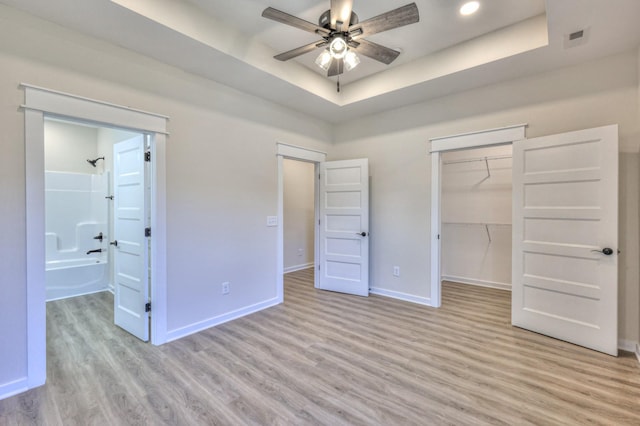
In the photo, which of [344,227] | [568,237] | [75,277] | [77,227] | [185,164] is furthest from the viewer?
[77,227]

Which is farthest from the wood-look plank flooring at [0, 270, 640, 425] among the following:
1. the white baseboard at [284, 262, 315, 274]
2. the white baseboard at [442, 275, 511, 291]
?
the white baseboard at [284, 262, 315, 274]

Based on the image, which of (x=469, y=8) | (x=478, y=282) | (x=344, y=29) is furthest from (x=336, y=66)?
(x=478, y=282)

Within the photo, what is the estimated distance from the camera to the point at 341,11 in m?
2.02

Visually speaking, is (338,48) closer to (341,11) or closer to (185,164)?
(341,11)

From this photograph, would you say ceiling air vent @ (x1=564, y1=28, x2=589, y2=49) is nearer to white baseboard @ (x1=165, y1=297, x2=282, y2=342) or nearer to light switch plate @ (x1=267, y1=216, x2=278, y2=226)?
light switch plate @ (x1=267, y1=216, x2=278, y2=226)

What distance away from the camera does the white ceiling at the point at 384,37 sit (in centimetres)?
221

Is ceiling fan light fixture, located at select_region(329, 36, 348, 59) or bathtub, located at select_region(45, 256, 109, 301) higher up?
ceiling fan light fixture, located at select_region(329, 36, 348, 59)

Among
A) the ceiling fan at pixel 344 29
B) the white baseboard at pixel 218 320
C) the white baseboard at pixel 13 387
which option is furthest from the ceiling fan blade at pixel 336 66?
the white baseboard at pixel 13 387

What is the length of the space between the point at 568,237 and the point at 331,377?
105 inches

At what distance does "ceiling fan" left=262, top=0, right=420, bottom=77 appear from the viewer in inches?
77.2

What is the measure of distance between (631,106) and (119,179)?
5324mm

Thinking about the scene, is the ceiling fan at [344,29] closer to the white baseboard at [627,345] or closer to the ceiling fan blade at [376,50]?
the ceiling fan blade at [376,50]

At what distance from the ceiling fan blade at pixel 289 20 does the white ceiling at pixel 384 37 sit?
1.89 feet

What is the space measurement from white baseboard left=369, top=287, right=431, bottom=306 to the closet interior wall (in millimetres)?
1594
